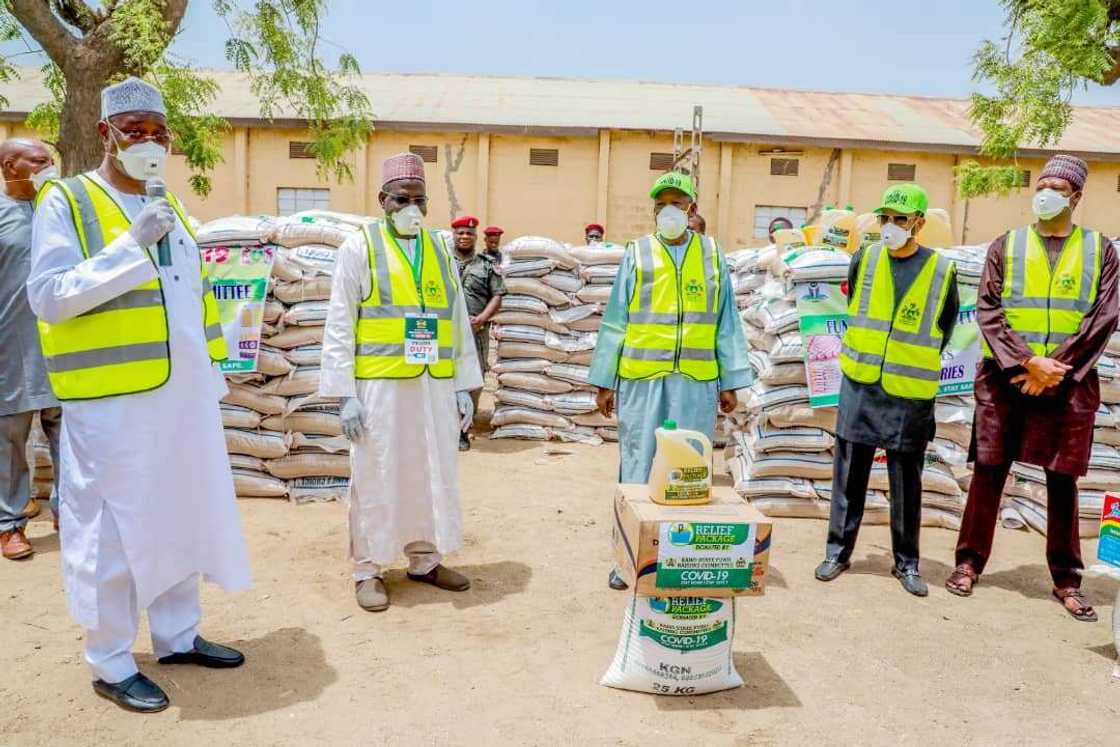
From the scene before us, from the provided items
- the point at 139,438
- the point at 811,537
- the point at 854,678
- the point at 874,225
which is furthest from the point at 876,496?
the point at 139,438

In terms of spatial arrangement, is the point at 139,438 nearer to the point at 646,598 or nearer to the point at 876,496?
the point at 646,598

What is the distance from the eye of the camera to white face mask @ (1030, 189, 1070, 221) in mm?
4250

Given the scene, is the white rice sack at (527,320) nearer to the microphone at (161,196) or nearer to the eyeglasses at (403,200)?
the eyeglasses at (403,200)

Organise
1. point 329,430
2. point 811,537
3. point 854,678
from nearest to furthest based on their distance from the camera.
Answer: point 854,678 < point 811,537 < point 329,430

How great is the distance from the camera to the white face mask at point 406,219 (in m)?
4.06

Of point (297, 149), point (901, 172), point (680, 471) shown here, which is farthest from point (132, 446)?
point (901, 172)

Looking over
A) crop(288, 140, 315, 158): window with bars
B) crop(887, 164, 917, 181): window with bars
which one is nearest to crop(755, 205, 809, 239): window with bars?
crop(887, 164, 917, 181): window with bars

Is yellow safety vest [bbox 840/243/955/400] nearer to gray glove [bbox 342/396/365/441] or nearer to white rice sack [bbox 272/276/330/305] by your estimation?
gray glove [bbox 342/396/365/441]

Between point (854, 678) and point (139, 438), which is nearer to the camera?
point (139, 438)

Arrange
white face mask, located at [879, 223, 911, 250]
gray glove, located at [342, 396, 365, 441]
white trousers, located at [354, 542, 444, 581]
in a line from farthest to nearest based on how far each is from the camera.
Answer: white face mask, located at [879, 223, 911, 250] → white trousers, located at [354, 542, 444, 581] → gray glove, located at [342, 396, 365, 441]

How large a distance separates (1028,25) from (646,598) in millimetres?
10357

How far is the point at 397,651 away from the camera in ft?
11.9

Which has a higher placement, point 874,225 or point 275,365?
point 874,225

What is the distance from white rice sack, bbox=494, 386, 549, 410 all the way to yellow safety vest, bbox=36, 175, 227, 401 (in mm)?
5287
